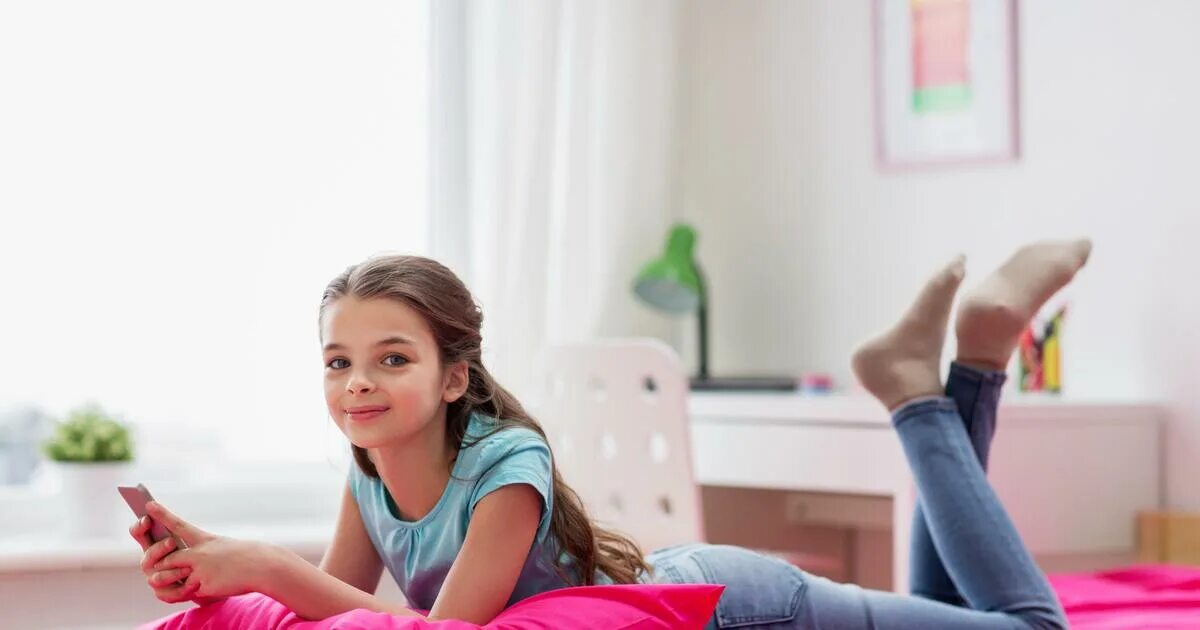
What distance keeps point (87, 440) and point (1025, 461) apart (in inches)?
61.6

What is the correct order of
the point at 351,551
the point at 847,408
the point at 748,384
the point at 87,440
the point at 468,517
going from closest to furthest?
the point at 468,517 → the point at 351,551 → the point at 87,440 → the point at 847,408 → the point at 748,384

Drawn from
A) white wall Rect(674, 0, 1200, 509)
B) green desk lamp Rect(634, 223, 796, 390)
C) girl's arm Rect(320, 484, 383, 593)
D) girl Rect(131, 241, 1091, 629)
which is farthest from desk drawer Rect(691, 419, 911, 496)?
girl's arm Rect(320, 484, 383, 593)

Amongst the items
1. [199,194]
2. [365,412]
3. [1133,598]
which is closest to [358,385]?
[365,412]

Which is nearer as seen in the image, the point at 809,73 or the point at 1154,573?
the point at 1154,573

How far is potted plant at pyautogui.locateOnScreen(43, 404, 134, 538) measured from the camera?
246 centimetres

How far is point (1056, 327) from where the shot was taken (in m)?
2.72

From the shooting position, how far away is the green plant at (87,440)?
2455 mm

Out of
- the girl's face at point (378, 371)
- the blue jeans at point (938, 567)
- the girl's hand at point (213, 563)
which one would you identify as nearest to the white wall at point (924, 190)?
the blue jeans at point (938, 567)

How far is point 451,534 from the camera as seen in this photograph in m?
1.43

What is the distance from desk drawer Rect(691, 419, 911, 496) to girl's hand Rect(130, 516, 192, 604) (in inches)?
56.4

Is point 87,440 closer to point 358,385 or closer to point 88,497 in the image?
point 88,497

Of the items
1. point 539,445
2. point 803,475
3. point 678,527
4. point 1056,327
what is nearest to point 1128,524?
point 1056,327

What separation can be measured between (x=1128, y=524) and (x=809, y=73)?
4.11 ft

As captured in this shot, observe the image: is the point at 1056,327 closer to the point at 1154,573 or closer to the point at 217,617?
the point at 1154,573
